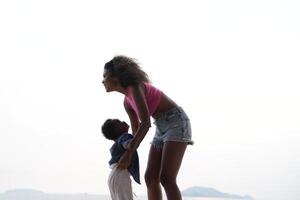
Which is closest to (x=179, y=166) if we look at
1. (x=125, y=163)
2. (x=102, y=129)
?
(x=125, y=163)

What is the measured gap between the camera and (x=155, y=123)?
12.1ft

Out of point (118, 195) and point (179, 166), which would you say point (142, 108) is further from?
point (118, 195)

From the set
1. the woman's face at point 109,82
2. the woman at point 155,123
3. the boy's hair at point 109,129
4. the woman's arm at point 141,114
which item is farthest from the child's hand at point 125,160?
the woman's face at point 109,82

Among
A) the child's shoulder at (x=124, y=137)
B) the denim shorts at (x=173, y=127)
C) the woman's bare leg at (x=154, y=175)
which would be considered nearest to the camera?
the denim shorts at (x=173, y=127)

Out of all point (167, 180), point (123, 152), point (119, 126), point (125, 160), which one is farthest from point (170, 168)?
point (119, 126)

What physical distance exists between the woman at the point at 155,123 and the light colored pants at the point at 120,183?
3.7 inches

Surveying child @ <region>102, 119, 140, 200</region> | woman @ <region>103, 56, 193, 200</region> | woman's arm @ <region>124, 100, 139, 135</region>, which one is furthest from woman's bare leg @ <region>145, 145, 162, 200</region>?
woman's arm @ <region>124, 100, 139, 135</region>

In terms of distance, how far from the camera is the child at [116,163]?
12.5ft

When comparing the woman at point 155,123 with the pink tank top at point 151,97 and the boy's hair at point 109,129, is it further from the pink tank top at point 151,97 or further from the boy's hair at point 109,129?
the boy's hair at point 109,129

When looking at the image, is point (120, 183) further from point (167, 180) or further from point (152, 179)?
point (167, 180)

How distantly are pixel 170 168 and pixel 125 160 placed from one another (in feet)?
1.25

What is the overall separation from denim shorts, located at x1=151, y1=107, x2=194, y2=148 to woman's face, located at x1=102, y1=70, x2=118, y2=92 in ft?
1.32

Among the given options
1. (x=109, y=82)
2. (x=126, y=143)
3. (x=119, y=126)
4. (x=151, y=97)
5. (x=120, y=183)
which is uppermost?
(x=109, y=82)

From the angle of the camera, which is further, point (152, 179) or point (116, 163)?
point (116, 163)
